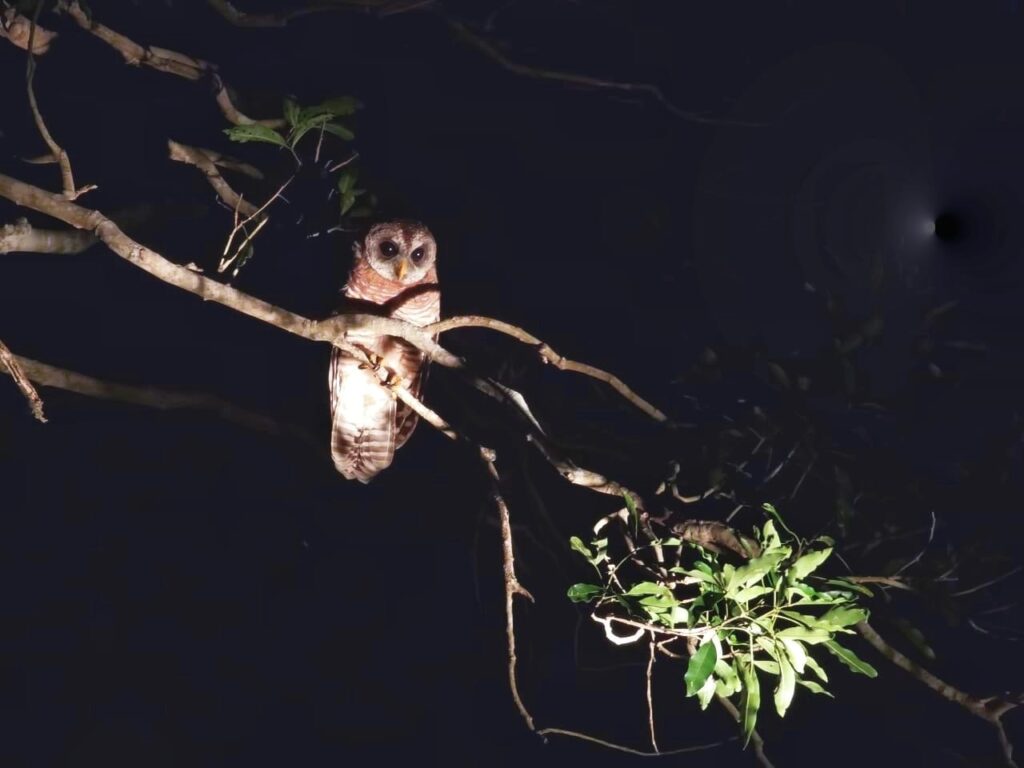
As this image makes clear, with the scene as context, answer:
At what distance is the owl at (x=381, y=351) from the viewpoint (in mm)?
1823

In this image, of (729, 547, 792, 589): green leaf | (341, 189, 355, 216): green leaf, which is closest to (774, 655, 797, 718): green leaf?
(729, 547, 792, 589): green leaf

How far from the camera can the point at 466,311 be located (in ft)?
6.67

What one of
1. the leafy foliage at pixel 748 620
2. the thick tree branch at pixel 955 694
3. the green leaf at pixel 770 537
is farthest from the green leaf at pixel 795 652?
the thick tree branch at pixel 955 694

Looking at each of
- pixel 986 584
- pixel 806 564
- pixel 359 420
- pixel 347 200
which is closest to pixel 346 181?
pixel 347 200

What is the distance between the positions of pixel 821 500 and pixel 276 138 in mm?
1236

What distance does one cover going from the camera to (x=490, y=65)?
1956 millimetres

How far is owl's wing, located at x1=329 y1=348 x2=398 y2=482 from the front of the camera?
185 centimetres

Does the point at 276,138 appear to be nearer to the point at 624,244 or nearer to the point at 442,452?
the point at 624,244

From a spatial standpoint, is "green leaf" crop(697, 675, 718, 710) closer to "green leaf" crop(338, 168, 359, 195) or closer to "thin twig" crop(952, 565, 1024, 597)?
"thin twig" crop(952, 565, 1024, 597)

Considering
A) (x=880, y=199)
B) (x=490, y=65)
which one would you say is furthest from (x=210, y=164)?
(x=880, y=199)

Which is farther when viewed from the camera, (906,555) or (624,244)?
(624,244)

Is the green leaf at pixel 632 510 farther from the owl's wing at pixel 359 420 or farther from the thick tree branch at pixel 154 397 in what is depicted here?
the thick tree branch at pixel 154 397

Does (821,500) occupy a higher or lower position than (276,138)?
lower

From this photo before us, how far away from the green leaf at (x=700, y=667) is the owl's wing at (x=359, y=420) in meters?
0.95
